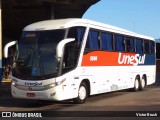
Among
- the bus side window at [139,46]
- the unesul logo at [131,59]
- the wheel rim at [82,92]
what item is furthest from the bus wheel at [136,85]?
the wheel rim at [82,92]

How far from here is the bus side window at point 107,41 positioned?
19156 mm

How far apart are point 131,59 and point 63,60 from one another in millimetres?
7744

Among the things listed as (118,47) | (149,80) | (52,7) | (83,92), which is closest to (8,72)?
(52,7)

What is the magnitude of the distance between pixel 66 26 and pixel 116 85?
548 centimetres

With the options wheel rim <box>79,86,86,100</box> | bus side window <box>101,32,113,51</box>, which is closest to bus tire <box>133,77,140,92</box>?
bus side window <box>101,32,113,51</box>

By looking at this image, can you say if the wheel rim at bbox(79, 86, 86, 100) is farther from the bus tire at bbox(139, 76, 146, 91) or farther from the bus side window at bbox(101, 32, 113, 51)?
the bus tire at bbox(139, 76, 146, 91)

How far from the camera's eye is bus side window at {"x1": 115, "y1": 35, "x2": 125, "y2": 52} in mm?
20775

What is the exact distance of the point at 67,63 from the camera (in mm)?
16125

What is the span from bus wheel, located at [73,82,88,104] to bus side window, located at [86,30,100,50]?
1551 mm

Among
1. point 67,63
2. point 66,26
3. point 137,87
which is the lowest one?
point 137,87

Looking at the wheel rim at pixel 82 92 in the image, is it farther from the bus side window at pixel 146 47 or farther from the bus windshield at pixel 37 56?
the bus side window at pixel 146 47

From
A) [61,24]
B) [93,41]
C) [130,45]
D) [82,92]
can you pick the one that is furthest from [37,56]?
[130,45]

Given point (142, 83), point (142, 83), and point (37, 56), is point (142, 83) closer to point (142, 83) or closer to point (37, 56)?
point (142, 83)

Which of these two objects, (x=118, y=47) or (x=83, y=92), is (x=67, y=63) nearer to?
(x=83, y=92)
